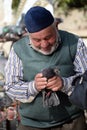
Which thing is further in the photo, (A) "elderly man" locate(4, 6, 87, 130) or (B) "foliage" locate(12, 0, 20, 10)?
(B) "foliage" locate(12, 0, 20, 10)

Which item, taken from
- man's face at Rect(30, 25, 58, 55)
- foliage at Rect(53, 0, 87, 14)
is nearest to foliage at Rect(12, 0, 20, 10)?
foliage at Rect(53, 0, 87, 14)

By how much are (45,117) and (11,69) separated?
0.37m

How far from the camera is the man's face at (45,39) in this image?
261cm

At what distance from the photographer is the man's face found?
261 cm

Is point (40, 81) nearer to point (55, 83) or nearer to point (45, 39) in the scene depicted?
point (55, 83)

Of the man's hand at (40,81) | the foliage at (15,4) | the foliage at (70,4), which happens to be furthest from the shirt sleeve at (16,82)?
the foliage at (15,4)

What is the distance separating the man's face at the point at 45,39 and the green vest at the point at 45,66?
66mm

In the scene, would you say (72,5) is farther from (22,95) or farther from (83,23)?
(22,95)

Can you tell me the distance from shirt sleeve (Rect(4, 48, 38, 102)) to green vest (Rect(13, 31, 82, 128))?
0.03 metres

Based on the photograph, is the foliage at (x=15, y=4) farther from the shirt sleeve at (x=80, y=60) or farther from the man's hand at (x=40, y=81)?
the man's hand at (x=40, y=81)

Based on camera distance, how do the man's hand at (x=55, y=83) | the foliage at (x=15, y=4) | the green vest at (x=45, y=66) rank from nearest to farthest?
the man's hand at (x=55, y=83)
the green vest at (x=45, y=66)
the foliage at (x=15, y=4)

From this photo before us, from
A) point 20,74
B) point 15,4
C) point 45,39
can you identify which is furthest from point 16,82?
point 15,4

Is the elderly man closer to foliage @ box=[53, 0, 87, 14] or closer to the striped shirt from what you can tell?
the striped shirt

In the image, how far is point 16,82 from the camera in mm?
2760
